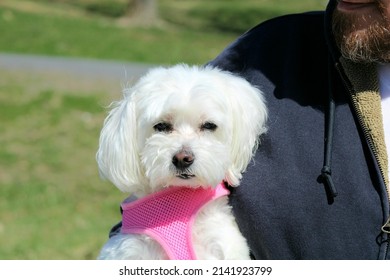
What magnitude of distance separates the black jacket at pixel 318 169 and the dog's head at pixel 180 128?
0.09 m

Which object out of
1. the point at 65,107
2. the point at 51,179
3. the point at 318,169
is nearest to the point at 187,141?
the point at 318,169

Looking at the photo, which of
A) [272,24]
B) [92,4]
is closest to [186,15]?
[92,4]

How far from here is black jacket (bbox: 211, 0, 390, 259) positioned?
2.75 meters

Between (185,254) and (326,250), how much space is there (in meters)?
0.52

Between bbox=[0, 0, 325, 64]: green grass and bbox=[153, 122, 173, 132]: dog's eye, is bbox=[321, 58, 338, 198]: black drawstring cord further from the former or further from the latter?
bbox=[0, 0, 325, 64]: green grass

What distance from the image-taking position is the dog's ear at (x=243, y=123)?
2.90m

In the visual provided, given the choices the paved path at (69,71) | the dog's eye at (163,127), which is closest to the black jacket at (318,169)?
the dog's eye at (163,127)

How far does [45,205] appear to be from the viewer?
6562 millimetres

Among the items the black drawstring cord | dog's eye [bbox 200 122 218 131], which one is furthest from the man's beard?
dog's eye [bbox 200 122 218 131]

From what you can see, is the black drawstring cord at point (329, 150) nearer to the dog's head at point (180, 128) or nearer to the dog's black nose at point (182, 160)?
the dog's head at point (180, 128)

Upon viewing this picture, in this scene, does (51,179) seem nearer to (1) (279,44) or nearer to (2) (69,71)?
(1) (279,44)

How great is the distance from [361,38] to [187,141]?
30.9 inches

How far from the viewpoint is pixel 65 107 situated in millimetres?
9664

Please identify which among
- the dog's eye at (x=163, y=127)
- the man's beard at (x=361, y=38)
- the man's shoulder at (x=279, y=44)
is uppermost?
the man's beard at (x=361, y=38)
